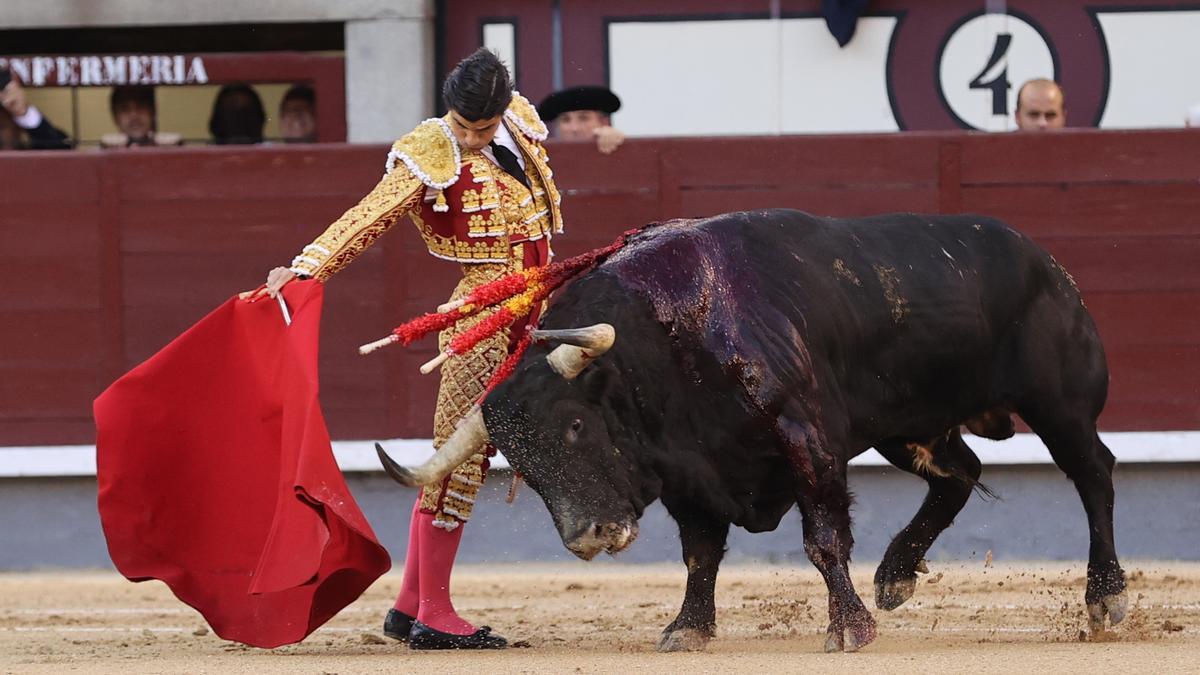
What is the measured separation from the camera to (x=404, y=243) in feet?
23.0

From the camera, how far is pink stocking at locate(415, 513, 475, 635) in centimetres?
495

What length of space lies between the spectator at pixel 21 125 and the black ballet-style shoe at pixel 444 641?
3.40 meters

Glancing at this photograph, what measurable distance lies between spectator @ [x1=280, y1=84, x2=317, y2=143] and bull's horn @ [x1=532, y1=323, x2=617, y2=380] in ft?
12.6

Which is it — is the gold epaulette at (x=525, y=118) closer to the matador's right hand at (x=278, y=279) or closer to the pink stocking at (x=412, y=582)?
the matador's right hand at (x=278, y=279)

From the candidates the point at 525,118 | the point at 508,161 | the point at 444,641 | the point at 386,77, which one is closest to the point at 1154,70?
the point at 386,77

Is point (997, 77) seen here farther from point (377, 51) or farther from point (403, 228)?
point (403, 228)

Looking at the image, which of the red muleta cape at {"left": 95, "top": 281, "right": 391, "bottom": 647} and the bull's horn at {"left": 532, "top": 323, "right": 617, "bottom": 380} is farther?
the red muleta cape at {"left": 95, "top": 281, "right": 391, "bottom": 647}

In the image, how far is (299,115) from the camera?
26.7ft

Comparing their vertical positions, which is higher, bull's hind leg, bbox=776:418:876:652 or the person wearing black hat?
the person wearing black hat

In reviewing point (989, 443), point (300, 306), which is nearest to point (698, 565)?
point (300, 306)

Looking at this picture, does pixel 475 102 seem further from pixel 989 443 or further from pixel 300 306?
pixel 989 443

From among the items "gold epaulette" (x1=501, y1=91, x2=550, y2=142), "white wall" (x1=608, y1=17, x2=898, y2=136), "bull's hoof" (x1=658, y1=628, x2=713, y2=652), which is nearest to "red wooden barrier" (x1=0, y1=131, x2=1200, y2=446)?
"white wall" (x1=608, y1=17, x2=898, y2=136)

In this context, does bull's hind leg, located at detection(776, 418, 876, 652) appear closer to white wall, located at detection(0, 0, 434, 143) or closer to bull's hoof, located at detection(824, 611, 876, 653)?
bull's hoof, located at detection(824, 611, 876, 653)

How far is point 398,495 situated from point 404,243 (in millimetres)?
826
